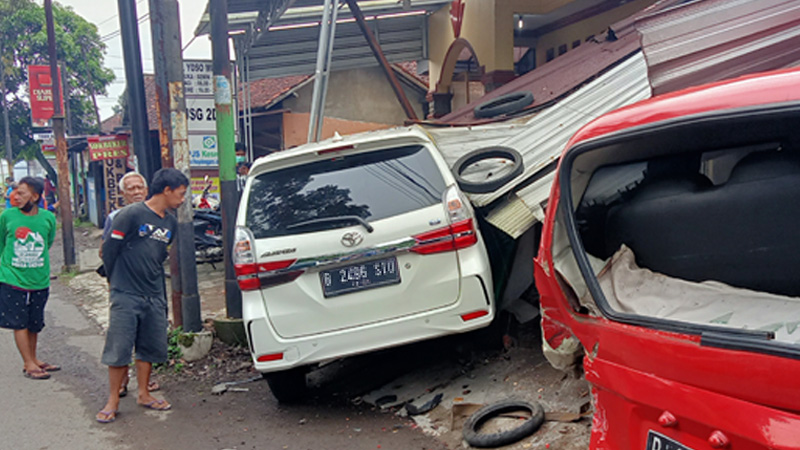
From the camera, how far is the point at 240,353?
21.9ft

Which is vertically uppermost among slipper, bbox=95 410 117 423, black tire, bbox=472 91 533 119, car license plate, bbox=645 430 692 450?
black tire, bbox=472 91 533 119

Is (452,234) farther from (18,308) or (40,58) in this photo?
(40,58)

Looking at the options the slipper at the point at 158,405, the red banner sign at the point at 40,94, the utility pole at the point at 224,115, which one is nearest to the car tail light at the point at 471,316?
the slipper at the point at 158,405

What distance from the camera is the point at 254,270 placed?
459cm

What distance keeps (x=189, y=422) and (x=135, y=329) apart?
0.79 meters

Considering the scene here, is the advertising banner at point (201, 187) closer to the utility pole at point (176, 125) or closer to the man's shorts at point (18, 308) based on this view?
the utility pole at point (176, 125)

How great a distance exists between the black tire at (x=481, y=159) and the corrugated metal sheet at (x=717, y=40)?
1.15 metres

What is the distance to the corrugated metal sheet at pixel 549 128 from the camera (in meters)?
5.30

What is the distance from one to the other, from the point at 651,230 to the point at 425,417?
8.39ft

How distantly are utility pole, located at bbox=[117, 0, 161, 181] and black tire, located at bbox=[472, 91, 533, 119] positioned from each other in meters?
3.85

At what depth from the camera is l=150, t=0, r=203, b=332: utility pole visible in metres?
6.79

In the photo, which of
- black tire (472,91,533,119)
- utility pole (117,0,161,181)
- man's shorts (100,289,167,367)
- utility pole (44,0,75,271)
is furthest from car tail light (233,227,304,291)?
utility pole (44,0,75,271)

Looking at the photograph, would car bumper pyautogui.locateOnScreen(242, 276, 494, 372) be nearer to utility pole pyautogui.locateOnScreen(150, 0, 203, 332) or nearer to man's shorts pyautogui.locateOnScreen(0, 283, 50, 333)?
utility pole pyautogui.locateOnScreen(150, 0, 203, 332)

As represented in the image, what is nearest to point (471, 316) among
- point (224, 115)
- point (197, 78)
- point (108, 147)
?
point (224, 115)
